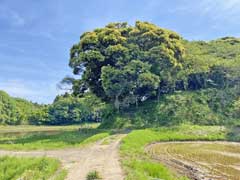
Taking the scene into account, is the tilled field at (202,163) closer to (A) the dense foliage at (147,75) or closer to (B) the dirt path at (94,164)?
(B) the dirt path at (94,164)

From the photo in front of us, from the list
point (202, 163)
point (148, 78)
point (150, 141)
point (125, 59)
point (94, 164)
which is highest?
point (125, 59)

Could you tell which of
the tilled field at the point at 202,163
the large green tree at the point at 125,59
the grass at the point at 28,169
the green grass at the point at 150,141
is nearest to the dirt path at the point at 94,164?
the green grass at the point at 150,141

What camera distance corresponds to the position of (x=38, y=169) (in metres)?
12.9

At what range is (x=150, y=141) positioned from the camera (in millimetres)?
24781

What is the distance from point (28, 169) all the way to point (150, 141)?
13607mm

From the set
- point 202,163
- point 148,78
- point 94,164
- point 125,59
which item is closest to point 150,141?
point 202,163

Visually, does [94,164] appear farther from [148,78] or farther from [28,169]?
[148,78]

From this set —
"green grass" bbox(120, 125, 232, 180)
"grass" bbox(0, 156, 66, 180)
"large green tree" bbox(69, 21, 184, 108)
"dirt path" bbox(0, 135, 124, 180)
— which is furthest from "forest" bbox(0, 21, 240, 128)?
"grass" bbox(0, 156, 66, 180)

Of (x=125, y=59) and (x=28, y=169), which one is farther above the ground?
(x=125, y=59)

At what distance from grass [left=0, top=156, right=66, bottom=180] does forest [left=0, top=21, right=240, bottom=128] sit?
19947 millimetres

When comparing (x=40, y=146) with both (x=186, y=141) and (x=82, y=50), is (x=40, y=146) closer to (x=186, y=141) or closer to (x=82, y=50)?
(x=186, y=141)

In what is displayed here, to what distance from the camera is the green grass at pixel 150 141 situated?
40.3 ft

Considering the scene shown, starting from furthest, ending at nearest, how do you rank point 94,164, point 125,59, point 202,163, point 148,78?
1. point 125,59
2. point 148,78
3. point 202,163
4. point 94,164

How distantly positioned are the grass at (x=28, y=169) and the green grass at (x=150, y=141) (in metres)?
3.25
